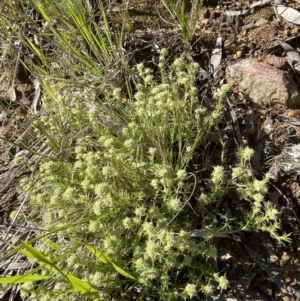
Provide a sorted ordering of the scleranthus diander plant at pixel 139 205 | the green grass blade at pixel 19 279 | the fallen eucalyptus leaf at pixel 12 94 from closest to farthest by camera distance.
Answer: the green grass blade at pixel 19 279
the scleranthus diander plant at pixel 139 205
the fallen eucalyptus leaf at pixel 12 94

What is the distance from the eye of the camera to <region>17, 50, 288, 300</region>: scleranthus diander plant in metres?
1.32

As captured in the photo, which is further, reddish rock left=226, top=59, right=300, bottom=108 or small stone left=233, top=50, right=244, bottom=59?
small stone left=233, top=50, right=244, bottom=59

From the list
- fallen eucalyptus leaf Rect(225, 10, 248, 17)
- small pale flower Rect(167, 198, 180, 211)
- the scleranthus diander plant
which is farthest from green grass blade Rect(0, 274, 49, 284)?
fallen eucalyptus leaf Rect(225, 10, 248, 17)

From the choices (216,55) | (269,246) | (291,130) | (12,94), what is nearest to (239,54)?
(216,55)

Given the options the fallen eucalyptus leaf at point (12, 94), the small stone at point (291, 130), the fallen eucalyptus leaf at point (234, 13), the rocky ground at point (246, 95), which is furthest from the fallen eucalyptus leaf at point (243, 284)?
the fallen eucalyptus leaf at point (12, 94)

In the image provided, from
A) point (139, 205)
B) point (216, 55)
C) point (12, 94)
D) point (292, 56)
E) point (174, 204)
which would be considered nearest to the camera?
point (174, 204)

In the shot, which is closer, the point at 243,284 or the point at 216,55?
the point at 243,284

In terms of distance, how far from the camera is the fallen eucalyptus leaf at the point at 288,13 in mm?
1899

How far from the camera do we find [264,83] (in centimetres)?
176

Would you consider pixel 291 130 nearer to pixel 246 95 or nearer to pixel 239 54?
pixel 246 95

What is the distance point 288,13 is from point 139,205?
117 centimetres

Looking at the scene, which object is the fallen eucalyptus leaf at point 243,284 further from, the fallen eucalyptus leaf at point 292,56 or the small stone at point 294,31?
the small stone at point 294,31

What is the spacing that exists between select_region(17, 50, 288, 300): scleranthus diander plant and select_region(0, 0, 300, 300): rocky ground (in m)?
0.13

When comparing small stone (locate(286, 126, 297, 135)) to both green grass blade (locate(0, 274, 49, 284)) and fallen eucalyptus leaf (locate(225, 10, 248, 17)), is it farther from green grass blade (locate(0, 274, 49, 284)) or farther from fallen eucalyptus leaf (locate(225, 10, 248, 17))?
green grass blade (locate(0, 274, 49, 284))
